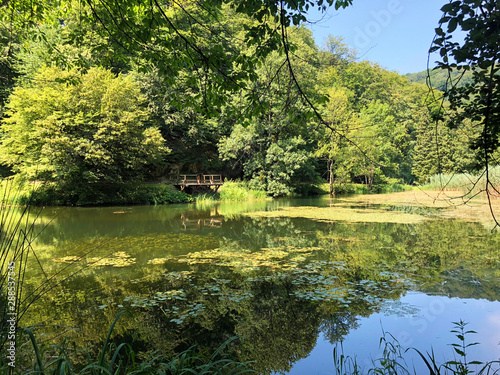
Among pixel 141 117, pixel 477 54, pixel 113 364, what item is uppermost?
pixel 141 117

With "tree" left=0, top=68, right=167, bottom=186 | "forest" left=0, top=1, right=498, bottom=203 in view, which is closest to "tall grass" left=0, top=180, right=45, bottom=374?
"forest" left=0, top=1, right=498, bottom=203

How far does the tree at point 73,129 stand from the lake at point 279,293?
826cm

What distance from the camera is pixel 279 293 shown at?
4.37 metres

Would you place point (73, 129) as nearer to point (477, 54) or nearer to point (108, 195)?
point (108, 195)

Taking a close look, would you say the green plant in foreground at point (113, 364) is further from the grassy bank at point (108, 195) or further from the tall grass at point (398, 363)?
the grassy bank at point (108, 195)

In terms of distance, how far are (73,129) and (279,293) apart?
50.9ft

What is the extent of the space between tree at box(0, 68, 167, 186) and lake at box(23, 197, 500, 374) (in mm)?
8262

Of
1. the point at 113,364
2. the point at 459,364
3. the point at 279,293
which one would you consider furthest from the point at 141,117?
the point at 459,364

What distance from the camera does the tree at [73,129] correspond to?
15320 millimetres

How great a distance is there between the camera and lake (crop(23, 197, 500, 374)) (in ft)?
10.3

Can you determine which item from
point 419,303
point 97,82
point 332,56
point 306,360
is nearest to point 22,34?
point 306,360

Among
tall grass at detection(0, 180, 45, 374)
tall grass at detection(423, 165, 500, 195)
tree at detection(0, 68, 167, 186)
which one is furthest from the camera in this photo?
tree at detection(0, 68, 167, 186)

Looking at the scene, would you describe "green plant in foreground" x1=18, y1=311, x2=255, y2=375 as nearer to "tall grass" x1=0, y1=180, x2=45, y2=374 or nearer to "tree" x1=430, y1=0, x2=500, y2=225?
"tall grass" x1=0, y1=180, x2=45, y2=374

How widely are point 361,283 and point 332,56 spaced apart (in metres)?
38.8
